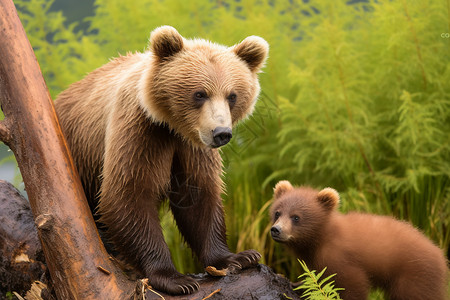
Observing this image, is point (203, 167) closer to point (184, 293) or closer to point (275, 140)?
point (184, 293)

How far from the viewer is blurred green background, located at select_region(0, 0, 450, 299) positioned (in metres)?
5.24

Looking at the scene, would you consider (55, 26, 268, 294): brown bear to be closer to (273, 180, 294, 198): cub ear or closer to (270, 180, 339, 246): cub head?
(270, 180, 339, 246): cub head

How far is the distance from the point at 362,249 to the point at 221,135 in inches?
46.3

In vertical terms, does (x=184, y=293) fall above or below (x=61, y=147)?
below

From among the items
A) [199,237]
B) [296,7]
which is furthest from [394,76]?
[199,237]

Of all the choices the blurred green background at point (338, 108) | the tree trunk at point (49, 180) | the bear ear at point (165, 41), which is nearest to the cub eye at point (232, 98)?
the bear ear at point (165, 41)

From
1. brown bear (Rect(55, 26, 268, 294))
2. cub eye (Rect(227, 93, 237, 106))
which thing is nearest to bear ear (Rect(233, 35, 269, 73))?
brown bear (Rect(55, 26, 268, 294))

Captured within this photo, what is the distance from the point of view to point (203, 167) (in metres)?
3.37

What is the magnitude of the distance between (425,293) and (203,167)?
1516mm

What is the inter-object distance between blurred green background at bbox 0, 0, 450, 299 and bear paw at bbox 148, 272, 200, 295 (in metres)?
1.64

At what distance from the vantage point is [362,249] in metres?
3.31

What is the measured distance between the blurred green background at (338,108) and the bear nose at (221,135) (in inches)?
66.7

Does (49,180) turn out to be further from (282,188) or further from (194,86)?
(282,188)

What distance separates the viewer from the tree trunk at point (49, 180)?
2.98 metres
